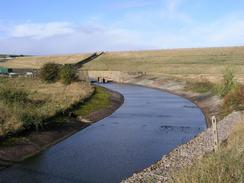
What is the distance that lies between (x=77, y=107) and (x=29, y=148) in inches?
682

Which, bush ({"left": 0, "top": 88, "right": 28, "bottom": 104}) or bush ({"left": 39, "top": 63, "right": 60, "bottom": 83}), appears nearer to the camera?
bush ({"left": 0, "top": 88, "right": 28, "bottom": 104})

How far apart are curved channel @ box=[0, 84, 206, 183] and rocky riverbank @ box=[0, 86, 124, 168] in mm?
637

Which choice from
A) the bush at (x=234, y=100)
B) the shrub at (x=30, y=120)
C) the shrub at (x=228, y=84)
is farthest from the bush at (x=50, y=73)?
the shrub at (x=30, y=120)

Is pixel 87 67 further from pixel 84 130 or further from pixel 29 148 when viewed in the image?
pixel 29 148

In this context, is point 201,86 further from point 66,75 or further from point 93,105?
point 93,105

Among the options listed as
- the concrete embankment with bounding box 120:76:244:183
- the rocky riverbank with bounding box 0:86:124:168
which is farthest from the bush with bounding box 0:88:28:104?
the concrete embankment with bounding box 120:76:244:183

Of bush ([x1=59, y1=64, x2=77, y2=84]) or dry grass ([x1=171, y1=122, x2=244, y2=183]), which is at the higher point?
dry grass ([x1=171, y1=122, x2=244, y2=183])

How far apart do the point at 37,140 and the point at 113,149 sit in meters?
5.00

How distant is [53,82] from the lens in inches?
2938

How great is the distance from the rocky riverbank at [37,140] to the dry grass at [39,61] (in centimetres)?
10071

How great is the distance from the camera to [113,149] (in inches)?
1141

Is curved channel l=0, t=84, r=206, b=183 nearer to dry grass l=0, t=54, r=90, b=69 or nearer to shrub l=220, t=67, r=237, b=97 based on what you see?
shrub l=220, t=67, r=237, b=97

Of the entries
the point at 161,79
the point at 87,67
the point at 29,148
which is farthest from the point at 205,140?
the point at 87,67

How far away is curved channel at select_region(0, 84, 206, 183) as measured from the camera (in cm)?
2272
